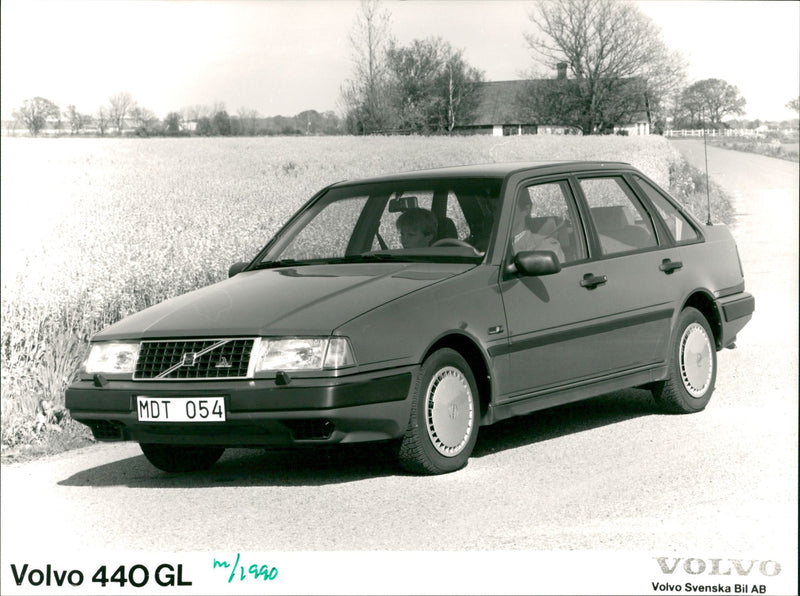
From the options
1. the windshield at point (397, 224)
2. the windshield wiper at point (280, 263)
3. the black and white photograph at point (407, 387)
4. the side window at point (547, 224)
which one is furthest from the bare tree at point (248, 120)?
the side window at point (547, 224)

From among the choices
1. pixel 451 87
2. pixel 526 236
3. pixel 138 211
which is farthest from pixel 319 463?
pixel 451 87

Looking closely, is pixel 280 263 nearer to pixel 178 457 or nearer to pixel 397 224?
pixel 397 224

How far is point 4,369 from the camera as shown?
932 cm

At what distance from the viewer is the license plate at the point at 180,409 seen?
6.62 meters

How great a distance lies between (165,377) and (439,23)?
829cm

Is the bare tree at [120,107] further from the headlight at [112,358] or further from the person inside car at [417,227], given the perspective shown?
the headlight at [112,358]

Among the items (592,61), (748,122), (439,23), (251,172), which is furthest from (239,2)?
(251,172)

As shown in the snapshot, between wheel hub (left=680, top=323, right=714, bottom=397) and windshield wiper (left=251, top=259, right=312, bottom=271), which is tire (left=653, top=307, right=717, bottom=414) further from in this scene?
windshield wiper (left=251, top=259, right=312, bottom=271)

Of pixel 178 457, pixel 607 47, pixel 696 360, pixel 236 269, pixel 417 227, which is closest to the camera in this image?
pixel 178 457

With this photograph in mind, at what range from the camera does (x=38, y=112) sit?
19.5 metres

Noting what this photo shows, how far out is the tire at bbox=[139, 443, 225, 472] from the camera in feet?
24.6

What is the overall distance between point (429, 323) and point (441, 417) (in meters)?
0.50

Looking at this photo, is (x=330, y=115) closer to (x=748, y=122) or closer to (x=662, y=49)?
(x=662, y=49)

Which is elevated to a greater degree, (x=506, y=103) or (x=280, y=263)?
(x=506, y=103)
